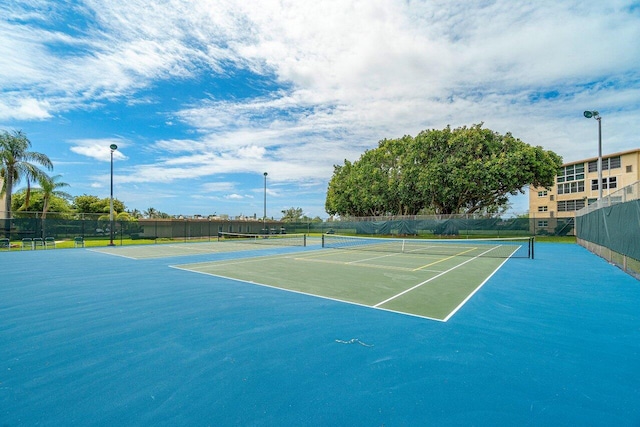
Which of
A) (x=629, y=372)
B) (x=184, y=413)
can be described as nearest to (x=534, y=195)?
(x=629, y=372)

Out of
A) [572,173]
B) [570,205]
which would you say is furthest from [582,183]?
[570,205]

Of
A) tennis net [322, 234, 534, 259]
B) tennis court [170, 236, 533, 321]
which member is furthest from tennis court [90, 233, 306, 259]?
tennis court [170, 236, 533, 321]

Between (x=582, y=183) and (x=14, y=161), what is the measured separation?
222 feet

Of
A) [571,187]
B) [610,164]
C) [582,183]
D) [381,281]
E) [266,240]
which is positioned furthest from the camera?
[571,187]

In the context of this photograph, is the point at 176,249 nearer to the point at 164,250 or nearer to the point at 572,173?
the point at 164,250

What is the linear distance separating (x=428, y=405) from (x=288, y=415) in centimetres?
129

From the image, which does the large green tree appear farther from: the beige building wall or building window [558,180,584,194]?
building window [558,180,584,194]

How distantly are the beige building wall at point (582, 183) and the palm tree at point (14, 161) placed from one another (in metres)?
53.5

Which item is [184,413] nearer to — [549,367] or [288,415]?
[288,415]

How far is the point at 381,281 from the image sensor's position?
29.0ft

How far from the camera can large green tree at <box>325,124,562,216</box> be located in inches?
1127

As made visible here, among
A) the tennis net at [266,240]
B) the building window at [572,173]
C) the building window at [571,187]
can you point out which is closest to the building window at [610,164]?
the building window at [572,173]

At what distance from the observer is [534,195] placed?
5388 cm

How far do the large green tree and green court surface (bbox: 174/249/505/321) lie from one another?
65.0 ft
